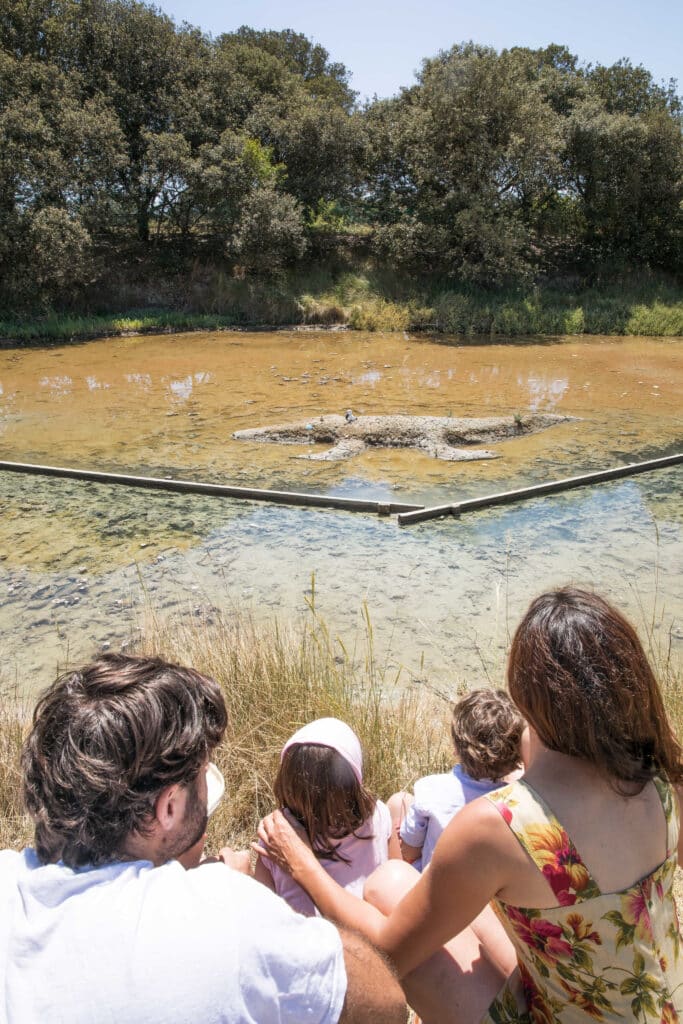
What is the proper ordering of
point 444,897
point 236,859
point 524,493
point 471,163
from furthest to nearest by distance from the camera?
point 471,163 < point 524,493 < point 236,859 < point 444,897

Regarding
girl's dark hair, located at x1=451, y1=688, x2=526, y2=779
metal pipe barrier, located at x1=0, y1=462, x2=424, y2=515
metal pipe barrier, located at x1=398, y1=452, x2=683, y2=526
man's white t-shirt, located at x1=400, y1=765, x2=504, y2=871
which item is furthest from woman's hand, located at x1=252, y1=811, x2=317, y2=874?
metal pipe barrier, located at x1=0, y1=462, x2=424, y2=515

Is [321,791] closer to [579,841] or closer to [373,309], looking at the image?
[579,841]

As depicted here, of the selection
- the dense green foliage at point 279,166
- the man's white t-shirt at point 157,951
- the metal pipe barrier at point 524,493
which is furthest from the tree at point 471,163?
the man's white t-shirt at point 157,951

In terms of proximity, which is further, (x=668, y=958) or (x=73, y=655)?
(x=73, y=655)

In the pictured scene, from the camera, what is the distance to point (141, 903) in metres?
1.08

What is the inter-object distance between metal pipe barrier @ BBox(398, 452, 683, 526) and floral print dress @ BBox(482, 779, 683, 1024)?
4.22 metres

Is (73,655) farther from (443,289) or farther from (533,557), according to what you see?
(443,289)

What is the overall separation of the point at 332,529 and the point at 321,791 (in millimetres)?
3677

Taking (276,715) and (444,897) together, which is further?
(276,715)

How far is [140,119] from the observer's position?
22031 mm

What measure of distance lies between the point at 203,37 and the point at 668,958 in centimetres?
2843

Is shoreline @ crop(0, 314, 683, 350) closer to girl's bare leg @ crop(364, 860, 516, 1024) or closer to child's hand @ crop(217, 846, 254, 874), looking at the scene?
child's hand @ crop(217, 846, 254, 874)

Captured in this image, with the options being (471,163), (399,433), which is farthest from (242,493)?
(471,163)

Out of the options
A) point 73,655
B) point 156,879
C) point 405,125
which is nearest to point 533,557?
point 73,655
